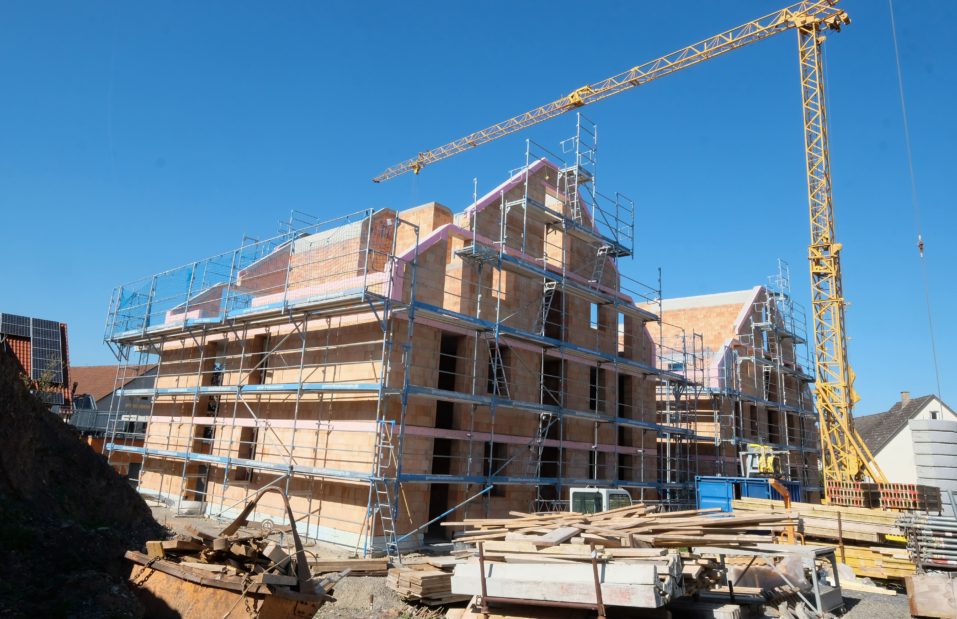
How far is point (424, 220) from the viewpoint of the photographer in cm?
1825

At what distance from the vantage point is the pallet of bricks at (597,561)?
678cm

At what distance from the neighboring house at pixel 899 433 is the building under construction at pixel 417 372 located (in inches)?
944

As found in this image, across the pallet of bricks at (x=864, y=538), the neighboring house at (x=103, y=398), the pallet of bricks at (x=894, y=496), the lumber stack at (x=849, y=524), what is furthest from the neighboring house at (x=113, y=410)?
the pallet of bricks at (x=894, y=496)

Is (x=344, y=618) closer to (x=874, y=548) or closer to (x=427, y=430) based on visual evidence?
(x=427, y=430)

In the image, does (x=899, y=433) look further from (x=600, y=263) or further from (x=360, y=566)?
(x=360, y=566)

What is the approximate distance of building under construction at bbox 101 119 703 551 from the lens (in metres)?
15.5

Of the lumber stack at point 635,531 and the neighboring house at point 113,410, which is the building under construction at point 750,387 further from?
the neighboring house at point 113,410

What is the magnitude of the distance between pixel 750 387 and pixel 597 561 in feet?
81.1

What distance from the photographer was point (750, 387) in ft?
95.3

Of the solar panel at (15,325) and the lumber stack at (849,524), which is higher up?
the solar panel at (15,325)

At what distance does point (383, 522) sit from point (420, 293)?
5615mm

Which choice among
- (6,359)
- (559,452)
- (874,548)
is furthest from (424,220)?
(874,548)

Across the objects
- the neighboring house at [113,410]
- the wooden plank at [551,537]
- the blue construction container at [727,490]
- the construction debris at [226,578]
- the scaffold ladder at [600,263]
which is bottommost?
the construction debris at [226,578]

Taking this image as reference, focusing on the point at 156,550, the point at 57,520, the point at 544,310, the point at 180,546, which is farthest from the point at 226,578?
the point at 544,310
